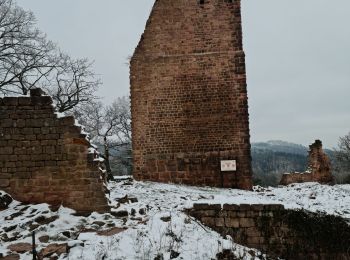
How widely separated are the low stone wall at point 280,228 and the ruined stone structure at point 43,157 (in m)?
2.58

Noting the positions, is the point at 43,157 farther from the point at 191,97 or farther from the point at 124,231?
the point at 191,97

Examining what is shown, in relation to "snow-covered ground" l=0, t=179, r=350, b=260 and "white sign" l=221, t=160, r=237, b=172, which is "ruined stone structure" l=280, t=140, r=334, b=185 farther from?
"snow-covered ground" l=0, t=179, r=350, b=260

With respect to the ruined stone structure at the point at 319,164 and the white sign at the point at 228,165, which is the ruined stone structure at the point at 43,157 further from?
the ruined stone structure at the point at 319,164

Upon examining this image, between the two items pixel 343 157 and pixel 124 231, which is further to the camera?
pixel 343 157

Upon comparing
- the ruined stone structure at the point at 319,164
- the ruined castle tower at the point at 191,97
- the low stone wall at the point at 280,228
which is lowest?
the low stone wall at the point at 280,228

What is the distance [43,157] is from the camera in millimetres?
9281

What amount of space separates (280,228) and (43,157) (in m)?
5.50

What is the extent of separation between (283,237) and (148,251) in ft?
11.9

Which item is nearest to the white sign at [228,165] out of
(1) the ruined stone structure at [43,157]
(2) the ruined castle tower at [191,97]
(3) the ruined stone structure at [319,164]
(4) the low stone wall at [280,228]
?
(2) the ruined castle tower at [191,97]

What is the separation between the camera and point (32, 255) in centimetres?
682

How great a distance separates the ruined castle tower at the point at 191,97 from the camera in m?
14.8

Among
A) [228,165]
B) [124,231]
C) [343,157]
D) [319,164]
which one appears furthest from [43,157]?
[343,157]

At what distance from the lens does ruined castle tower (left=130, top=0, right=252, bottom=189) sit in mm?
14797

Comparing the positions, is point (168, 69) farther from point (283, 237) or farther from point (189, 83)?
point (283, 237)
